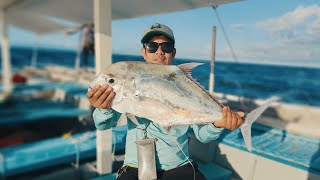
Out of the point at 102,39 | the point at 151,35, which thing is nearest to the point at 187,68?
the point at 151,35

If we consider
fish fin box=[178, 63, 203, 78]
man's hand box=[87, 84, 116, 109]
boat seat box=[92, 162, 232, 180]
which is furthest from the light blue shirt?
boat seat box=[92, 162, 232, 180]

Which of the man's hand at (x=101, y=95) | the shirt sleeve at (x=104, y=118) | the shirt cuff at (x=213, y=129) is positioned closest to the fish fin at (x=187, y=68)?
the shirt cuff at (x=213, y=129)

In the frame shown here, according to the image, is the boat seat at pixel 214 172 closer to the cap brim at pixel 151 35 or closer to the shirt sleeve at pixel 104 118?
the shirt sleeve at pixel 104 118

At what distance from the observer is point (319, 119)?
6188 millimetres

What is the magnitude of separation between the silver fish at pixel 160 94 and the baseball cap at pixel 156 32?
0.46 m

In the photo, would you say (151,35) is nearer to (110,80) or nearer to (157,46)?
(157,46)

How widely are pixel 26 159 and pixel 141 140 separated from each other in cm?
328

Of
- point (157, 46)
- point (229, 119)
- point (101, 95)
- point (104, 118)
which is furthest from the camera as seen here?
point (157, 46)

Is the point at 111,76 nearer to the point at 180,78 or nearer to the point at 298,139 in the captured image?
the point at 180,78

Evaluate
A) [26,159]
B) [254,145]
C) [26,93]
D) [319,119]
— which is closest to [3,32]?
[26,93]

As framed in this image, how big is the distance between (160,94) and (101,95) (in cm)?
44

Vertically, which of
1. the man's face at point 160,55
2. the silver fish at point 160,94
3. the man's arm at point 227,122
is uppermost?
the man's face at point 160,55

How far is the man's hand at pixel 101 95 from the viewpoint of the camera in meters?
1.95

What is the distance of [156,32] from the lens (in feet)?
8.08
